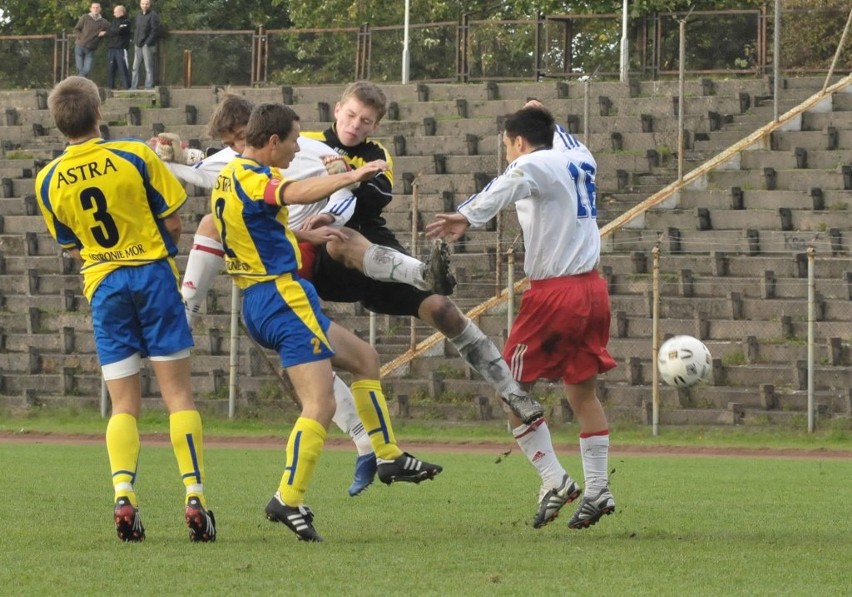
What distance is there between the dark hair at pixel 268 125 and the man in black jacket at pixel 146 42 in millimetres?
21401

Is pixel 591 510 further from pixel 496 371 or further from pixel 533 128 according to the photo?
pixel 533 128

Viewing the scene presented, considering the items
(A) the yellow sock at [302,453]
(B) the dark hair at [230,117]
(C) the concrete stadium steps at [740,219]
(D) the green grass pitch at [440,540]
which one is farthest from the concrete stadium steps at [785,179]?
(A) the yellow sock at [302,453]

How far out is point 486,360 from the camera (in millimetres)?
8461

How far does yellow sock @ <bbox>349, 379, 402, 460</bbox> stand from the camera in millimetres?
8562

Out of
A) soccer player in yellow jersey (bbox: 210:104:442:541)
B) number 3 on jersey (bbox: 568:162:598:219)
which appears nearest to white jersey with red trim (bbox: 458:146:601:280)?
number 3 on jersey (bbox: 568:162:598:219)

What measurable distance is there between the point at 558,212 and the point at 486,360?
0.92 m

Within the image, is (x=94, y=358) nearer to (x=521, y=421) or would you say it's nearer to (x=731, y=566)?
(x=521, y=421)

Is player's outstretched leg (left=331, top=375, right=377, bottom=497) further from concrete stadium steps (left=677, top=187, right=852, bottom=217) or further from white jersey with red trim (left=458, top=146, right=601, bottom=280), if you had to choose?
concrete stadium steps (left=677, top=187, right=852, bottom=217)

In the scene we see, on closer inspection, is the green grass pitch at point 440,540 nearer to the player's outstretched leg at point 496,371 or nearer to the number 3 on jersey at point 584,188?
the player's outstretched leg at point 496,371

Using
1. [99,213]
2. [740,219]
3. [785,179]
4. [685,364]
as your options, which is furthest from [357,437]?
[785,179]

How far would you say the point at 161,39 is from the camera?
95.7 ft

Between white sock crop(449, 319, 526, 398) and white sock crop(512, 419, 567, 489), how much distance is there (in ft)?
0.89

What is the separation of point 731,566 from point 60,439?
12170mm

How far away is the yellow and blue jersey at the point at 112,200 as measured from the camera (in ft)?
24.7
